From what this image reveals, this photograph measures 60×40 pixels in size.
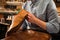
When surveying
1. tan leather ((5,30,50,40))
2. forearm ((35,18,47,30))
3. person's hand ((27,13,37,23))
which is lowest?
tan leather ((5,30,50,40))

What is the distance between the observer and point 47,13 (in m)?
0.87

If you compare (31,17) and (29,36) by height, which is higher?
(31,17)

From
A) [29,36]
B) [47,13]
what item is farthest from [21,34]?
[47,13]

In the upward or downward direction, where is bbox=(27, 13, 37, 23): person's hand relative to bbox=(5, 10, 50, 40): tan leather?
upward

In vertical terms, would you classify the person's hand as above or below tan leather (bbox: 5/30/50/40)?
above

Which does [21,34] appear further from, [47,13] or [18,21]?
[47,13]

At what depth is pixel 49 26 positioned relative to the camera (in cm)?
85

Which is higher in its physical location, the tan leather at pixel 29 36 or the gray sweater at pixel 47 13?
the gray sweater at pixel 47 13

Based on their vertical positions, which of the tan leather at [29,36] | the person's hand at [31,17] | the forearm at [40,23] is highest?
the person's hand at [31,17]

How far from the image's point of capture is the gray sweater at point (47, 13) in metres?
0.85

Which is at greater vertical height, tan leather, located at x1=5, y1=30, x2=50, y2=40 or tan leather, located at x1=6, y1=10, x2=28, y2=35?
tan leather, located at x1=6, y1=10, x2=28, y2=35

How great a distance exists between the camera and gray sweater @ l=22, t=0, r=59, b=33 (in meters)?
0.85

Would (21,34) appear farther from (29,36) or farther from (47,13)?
(47,13)

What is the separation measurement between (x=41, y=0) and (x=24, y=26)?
0.71 ft
